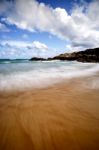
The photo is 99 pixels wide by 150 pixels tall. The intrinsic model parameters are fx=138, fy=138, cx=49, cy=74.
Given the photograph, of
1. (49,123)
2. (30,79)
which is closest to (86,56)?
(30,79)

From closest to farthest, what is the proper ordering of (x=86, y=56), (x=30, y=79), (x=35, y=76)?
(x=30, y=79) < (x=35, y=76) < (x=86, y=56)

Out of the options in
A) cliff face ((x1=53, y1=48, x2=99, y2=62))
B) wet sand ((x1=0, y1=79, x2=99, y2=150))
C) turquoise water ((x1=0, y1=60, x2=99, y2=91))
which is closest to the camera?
wet sand ((x1=0, y1=79, x2=99, y2=150))

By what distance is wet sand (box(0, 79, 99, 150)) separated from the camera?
277 centimetres

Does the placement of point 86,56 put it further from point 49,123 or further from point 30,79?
point 49,123

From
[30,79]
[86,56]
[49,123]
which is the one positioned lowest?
[49,123]

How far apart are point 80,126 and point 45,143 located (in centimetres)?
101

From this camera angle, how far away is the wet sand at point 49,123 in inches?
109

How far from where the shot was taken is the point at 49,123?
11.5 ft

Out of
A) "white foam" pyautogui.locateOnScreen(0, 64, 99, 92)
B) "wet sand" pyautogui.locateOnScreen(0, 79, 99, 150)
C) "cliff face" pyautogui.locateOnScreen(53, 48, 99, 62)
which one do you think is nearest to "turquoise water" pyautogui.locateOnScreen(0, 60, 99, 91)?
"white foam" pyautogui.locateOnScreen(0, 64, 99, 92)

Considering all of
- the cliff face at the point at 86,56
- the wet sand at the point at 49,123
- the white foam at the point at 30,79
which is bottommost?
the wet sand at the point at 49,123

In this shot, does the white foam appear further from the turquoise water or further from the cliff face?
the cliff face

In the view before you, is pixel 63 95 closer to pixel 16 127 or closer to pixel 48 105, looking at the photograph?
pixel 48 105

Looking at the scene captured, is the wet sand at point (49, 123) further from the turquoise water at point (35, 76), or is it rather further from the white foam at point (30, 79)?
the turquoise water at point (35, 76)

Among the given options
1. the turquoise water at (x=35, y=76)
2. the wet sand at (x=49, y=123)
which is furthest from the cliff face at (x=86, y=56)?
the wet sand at (x=49, y=123)
